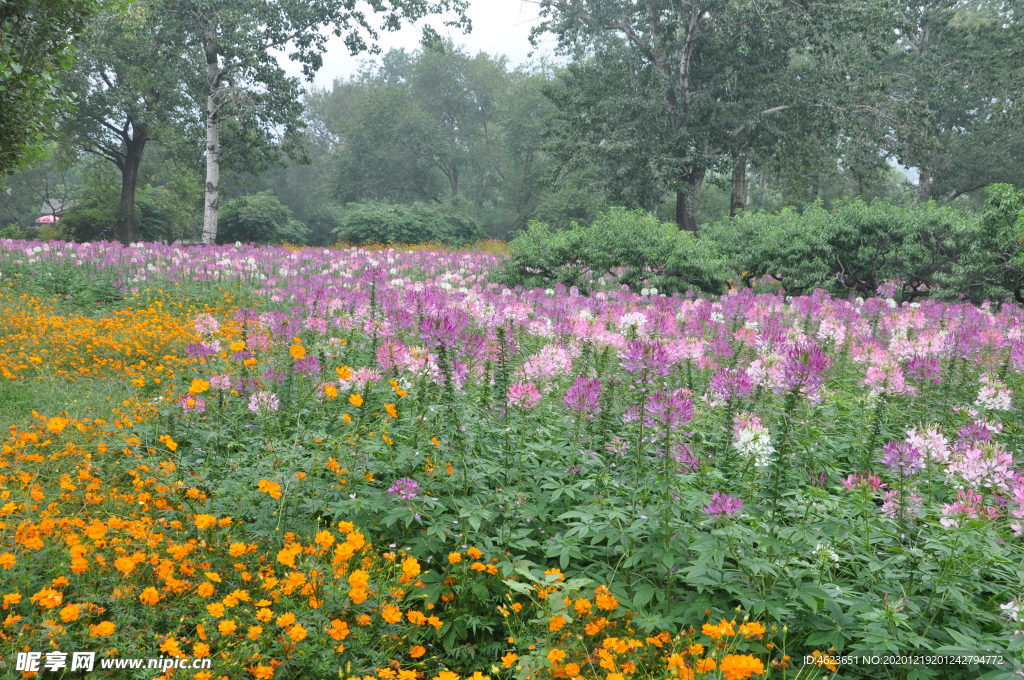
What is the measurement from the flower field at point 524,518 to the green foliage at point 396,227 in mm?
23849

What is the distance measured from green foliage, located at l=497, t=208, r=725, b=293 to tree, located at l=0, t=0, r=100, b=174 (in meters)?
7.90

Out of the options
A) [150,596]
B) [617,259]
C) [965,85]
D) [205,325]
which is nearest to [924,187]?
[965,85]

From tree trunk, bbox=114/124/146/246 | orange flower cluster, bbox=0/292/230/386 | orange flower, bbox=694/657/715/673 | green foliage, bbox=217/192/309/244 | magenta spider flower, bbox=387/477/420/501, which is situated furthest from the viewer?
green foliage, bbox=217/192/309/244

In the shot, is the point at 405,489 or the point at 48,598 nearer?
the point at 48,598

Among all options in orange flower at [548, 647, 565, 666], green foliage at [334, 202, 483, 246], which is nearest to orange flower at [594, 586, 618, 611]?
orange flower at [548, 647, 565, 666]

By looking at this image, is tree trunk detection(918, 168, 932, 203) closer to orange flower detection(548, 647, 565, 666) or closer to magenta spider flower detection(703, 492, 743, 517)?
magenta spider flower detection(703, 492, 743, 517)

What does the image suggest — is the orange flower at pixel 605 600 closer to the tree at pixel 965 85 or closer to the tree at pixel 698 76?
the tree at pixel 698 76

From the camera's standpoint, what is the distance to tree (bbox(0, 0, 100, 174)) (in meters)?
6.96

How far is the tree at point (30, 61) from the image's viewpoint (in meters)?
6.96

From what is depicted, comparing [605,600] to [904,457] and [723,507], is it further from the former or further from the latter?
[904,457]

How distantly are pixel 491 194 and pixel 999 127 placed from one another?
38.4 meters

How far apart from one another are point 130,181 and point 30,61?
2296cm

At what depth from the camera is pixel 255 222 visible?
93.2ft

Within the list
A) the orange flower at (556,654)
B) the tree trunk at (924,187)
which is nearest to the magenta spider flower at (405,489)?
the orange flower at (556,654)
